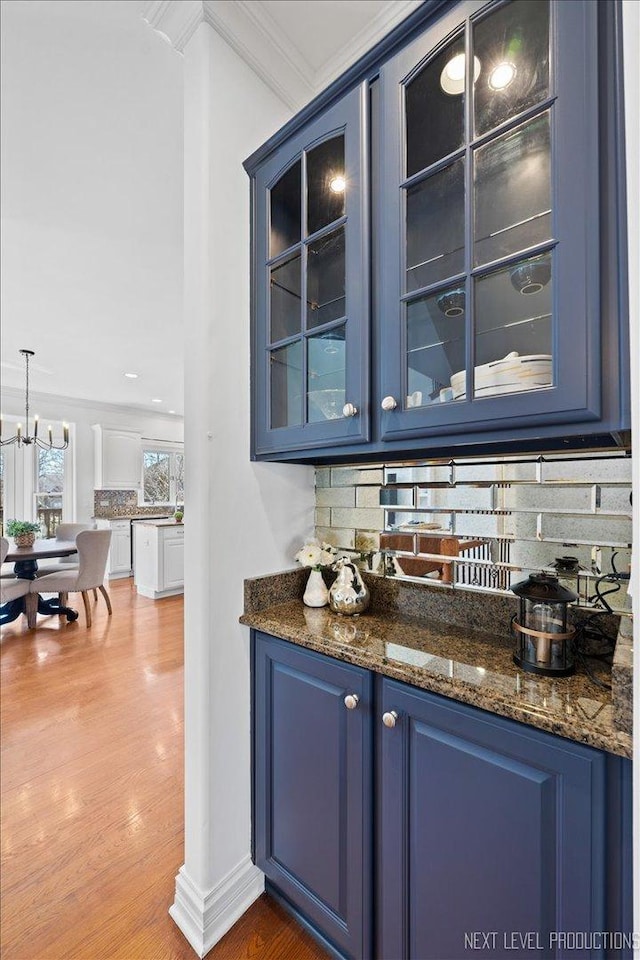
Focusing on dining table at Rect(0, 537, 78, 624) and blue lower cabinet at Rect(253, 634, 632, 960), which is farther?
dining table at Rect(0, 537, 78, 624)

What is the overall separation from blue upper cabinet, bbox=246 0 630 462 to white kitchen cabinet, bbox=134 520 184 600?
419 cm

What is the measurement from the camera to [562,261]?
74 centimetres

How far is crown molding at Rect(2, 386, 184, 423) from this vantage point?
5512mm

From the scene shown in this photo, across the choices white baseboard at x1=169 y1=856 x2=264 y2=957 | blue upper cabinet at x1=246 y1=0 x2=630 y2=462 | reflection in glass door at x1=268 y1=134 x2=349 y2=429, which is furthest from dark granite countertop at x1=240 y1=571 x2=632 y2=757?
white baseboard at x1=169 y1=856 x2=264 y2=957

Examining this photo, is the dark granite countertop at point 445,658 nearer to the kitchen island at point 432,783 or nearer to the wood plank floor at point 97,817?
the kitchen island at point 432,783

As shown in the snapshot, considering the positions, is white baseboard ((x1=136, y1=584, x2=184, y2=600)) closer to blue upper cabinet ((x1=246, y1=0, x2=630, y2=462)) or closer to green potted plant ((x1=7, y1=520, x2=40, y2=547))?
green potted plant ((x1=7, y1=520, x2=40, y2=547))

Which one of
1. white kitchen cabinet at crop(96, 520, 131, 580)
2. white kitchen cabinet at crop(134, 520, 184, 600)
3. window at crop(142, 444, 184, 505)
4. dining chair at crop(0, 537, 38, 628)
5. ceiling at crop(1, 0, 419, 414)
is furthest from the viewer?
window at crop(142, 444, 184, 505)

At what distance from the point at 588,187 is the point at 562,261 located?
0.41ft

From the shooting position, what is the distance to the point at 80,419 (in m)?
6.18

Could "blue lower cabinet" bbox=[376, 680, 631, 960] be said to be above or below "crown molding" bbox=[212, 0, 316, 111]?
below

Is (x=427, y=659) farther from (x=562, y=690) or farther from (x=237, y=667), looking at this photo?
(x=237, y=667)

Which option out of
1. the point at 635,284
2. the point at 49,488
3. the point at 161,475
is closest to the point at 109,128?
the point at 635,284

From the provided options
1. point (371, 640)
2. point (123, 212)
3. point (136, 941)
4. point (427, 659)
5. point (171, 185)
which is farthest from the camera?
point (123, 212)

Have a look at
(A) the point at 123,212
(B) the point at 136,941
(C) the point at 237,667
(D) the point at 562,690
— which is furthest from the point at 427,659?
(A) the point at 123,212
